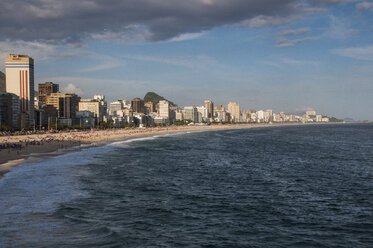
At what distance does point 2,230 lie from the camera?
1897 cm

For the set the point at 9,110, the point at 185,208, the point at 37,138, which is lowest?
the point at 185,208

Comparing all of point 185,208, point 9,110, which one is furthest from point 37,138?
point 9,110

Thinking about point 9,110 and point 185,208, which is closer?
point 185,208

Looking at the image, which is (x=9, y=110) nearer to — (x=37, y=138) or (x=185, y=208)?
(x=37, y=138)

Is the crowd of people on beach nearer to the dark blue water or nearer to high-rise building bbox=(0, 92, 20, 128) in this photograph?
the dark blue water

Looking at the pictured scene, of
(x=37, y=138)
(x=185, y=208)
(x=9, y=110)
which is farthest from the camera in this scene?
(x=9, y=110)

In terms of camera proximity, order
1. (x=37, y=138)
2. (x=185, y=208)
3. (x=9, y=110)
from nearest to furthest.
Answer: (x=185, y=208), (x=37, y=138), (x=9, y=110)

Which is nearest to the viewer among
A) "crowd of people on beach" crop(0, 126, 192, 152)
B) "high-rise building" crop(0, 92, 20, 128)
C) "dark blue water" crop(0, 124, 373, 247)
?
"dark blue water" crop(0, 124, 373, 247)

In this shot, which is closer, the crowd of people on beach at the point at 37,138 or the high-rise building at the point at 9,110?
the crowd of people on beach at the point at 37,138

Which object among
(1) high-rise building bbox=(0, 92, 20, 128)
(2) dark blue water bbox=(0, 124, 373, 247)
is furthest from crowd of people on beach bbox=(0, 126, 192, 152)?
(1) high-rise building bbox=(0, 92, 20, 128)

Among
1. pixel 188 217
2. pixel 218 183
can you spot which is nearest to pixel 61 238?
pixel 188 217

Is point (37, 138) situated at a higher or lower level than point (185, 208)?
higher

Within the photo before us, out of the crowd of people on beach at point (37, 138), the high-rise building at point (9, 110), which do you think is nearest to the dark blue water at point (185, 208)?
the crowd of people on beach at point (37, 138)

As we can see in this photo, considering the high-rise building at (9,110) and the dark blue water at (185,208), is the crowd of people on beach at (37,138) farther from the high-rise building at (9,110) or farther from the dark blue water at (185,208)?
the high-rise building at (9,110)
